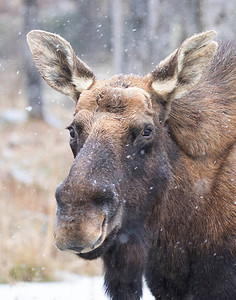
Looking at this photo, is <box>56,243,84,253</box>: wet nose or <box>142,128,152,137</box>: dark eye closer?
<box>56,243,84,253</box>: wet nose

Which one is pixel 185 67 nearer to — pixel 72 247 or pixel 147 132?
pixel 147 132

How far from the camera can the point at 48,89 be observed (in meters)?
18.5

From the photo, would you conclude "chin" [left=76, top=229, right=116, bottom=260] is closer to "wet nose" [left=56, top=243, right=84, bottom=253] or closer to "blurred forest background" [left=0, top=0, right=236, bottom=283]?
"wet nose" [left=56, top=243, right=84, bottom=253]

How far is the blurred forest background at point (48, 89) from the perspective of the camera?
8.91 m

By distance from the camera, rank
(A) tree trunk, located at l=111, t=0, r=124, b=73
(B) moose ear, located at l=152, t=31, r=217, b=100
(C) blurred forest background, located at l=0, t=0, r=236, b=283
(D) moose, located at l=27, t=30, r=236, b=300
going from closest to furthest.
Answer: (D) moose, located at l=27, t=30, r=236, b=300 < (B) moose ear, located at l=152, t=31, r=217, b=100 < (C) blurred forest background, located at l=0, t=0, r=236, b=283 < (A) tree trunk, located at l=111, t=0, r=124, b=73

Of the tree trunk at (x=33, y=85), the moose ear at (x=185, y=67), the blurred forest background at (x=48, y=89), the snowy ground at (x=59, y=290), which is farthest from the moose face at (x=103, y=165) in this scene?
the tree trunk at (x=33, y=85)

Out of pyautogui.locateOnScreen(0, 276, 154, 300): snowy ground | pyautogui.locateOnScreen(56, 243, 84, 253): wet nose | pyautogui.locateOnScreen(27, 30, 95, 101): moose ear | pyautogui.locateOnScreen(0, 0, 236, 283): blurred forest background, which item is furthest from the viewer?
pyautogui.locateOnScreen(0, 0, 236, 283): blurred forest background

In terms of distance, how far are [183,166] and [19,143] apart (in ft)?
34.8

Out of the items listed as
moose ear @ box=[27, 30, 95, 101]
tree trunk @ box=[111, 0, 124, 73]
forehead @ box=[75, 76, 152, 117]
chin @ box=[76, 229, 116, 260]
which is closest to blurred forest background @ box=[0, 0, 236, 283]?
tree trunk @ box=[111, 0, 124, 73]

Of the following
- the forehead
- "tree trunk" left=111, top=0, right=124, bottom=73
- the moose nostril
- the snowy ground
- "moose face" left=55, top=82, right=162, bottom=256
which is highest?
"tree trunk" left=111, top=0, right=124, bottom=73

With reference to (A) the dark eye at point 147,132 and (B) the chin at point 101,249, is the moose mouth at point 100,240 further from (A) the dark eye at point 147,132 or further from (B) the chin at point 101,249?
(A) the dark eye at point 147,132

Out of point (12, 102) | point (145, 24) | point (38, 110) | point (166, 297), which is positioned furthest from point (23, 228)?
point (12, 102)

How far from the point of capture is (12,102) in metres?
18.0

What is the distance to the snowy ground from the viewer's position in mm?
7531
